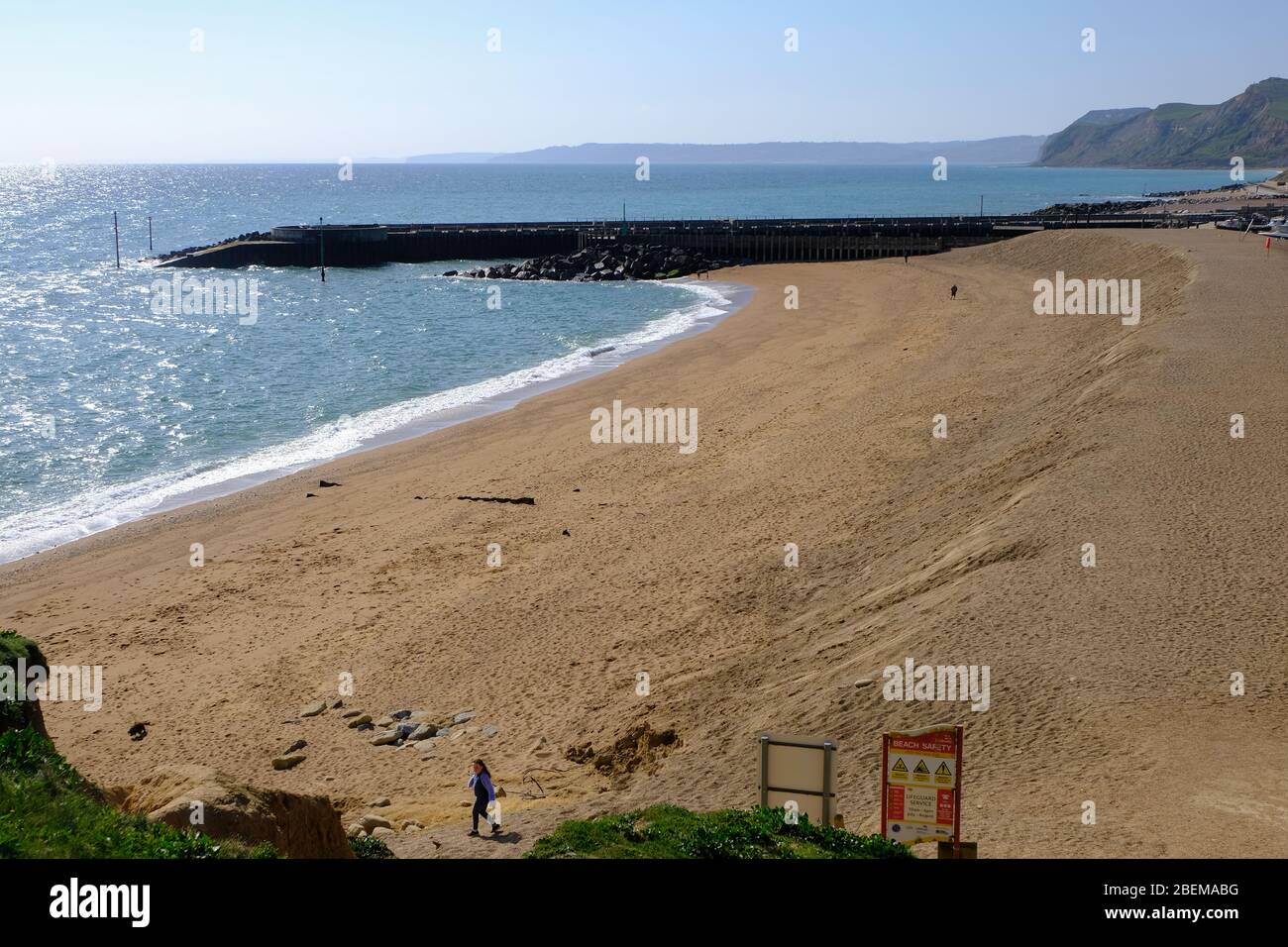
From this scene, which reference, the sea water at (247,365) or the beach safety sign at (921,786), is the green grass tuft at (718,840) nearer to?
the beach safety sign at (921,786)

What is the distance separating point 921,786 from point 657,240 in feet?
258

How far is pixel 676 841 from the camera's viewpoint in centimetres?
941

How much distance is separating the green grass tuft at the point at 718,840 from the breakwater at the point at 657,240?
225 ft

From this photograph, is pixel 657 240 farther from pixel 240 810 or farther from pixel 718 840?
pixel 718 840

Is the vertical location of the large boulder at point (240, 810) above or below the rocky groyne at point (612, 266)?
below

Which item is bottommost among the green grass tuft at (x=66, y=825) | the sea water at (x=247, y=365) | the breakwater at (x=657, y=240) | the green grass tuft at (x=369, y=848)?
the green grass tuft at (x=369, y=848)

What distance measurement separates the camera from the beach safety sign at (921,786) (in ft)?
28.9

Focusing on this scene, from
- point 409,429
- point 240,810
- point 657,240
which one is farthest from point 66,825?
point 657,240

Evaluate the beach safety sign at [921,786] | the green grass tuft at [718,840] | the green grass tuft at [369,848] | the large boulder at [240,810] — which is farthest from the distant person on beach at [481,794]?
the beach safety sign at [921,786]

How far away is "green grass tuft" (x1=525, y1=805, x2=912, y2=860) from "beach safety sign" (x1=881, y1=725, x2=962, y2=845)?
7.9 inches

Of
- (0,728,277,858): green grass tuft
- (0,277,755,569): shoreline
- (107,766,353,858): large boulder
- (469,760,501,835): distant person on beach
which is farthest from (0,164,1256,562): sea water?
(469,760,501,835): distant person on beach

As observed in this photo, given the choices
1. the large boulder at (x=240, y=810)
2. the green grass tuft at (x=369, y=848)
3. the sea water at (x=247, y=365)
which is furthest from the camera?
the sea water at (x=247, y=365)

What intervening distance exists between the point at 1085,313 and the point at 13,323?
160 ft
